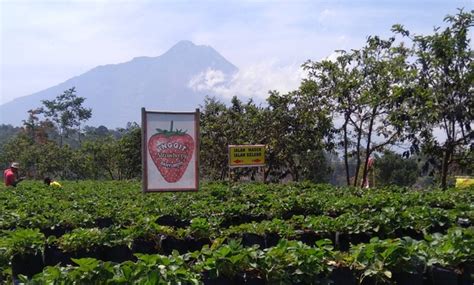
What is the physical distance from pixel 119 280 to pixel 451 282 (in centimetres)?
233

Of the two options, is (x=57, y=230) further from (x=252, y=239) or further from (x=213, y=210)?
(x=252, y=239)

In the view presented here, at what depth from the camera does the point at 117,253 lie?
581cm

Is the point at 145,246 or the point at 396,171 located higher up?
the point at 396,171

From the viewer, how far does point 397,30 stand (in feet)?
41.6

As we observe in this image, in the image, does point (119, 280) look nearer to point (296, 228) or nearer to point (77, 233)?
point (77, 233)

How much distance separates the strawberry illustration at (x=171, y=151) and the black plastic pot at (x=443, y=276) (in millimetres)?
6518

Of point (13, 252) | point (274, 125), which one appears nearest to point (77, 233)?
point (13, 252)

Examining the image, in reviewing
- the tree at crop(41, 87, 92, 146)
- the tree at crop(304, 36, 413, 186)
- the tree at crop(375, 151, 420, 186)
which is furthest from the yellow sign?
the tree at crop(41, 87, 92, 146)

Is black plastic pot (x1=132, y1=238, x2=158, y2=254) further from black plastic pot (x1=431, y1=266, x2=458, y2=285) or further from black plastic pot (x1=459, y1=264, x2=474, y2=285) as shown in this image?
black plastic pot (x1=459, y1=264, x2=474, y2=285)

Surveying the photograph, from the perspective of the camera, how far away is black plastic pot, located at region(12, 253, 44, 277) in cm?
538

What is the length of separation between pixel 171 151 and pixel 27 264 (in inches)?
182

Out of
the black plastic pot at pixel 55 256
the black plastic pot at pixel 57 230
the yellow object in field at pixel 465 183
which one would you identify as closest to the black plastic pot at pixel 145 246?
the black plastic pot at pixel 55 256

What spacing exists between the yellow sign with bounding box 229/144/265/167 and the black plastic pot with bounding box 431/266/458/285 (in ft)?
40.6

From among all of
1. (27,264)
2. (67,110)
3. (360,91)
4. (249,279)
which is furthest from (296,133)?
(67,110)
